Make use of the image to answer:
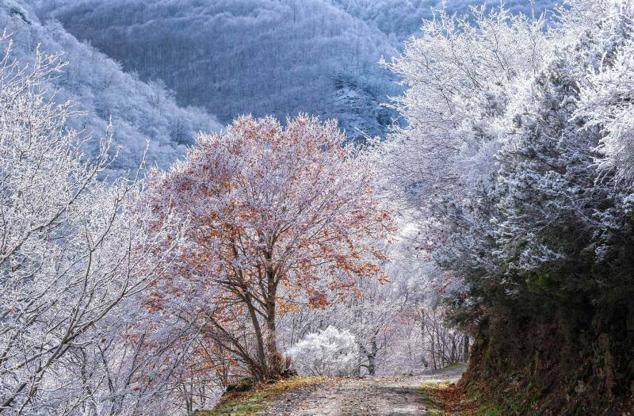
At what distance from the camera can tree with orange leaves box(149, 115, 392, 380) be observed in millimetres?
13844

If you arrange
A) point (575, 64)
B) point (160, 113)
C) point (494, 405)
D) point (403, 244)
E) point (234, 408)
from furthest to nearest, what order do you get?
point (160, 113) → point (403, 244) → point (234, 408) → point (494, 405) → point (575, 64)

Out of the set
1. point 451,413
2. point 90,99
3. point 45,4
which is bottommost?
point 451,413

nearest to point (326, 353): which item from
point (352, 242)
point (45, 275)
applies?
point (352, 242)

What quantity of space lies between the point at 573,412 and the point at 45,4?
313 ft

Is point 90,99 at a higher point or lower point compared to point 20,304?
higher

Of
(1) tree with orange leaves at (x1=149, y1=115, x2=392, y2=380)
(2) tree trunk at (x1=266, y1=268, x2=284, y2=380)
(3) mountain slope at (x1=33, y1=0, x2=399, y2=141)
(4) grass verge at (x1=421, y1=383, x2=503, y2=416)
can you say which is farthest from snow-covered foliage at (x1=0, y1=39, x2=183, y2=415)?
(3) mountain slope at (x1=33, y1=0, x2=399, y2=141)

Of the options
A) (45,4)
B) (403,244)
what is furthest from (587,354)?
(45,4)

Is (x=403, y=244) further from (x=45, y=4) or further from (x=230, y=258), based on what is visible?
(x=45, y=4)

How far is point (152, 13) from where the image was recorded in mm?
104125

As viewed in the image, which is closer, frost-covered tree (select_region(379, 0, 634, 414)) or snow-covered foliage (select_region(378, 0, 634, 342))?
snow-covered foliage (select_region(378, 0, 634, 342))

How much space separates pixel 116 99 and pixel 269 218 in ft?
177

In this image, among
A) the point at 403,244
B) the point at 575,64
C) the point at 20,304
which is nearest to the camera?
the point at 20,304

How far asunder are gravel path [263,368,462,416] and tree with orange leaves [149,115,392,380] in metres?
2.51

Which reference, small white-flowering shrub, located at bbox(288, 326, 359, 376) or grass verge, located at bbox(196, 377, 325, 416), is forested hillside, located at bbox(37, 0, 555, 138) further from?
grass verge, located at bbox(196, 377, 325, 416)
